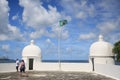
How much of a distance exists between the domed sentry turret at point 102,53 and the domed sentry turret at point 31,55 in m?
8.25

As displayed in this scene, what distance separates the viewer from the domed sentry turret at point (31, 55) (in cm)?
3481

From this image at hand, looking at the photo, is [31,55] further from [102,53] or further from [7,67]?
[102,53]

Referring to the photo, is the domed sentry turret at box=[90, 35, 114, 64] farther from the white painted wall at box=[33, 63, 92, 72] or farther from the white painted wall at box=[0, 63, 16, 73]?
the white painted wall at box=[0, 63, 16, 73]

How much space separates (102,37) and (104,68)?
10356mm

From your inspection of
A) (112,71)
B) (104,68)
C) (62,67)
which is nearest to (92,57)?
(62,67)

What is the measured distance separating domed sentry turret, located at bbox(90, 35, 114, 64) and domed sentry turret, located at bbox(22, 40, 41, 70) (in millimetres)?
8248

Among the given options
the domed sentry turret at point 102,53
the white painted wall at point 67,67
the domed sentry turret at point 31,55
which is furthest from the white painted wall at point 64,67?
the domed sentry turret at point 102,53

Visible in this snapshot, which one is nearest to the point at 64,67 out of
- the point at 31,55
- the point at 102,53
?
the point at 31,55

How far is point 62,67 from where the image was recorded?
3322cm

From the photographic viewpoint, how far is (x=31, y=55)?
34.8 metres

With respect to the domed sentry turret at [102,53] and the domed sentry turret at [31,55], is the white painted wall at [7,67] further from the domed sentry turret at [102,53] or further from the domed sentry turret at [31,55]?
the domed sentry turret at [102,53]

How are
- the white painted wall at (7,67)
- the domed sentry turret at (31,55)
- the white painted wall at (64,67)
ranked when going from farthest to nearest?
the domed sentry turret at (31,55) < the white painted wall at (64,67) < the white painted wall at (7,67)

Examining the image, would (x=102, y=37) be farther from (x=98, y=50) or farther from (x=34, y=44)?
(x=34, y=44)

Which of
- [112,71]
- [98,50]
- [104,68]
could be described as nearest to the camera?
[112,71]
